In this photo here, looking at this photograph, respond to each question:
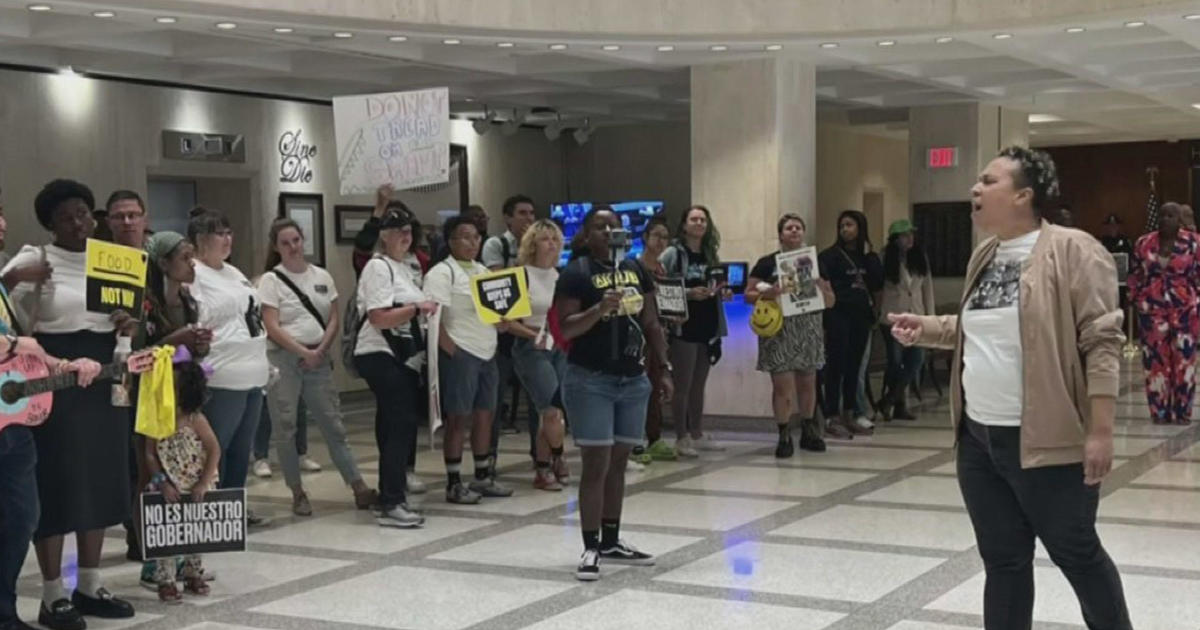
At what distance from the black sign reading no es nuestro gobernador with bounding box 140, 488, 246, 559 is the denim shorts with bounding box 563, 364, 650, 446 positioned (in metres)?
1.40

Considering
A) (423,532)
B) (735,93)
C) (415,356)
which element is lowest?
(423,532)

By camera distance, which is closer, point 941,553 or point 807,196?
point 941,553

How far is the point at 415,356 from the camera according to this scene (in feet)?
23.8

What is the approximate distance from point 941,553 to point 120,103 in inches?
322

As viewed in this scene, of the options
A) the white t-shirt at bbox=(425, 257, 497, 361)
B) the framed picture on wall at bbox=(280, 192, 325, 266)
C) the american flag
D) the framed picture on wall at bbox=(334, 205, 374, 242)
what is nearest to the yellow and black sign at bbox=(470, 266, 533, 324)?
the white t-shirt at bbox=(425, 257, 497, 361)

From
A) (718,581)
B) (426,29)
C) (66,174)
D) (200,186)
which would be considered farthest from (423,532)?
(200,186)

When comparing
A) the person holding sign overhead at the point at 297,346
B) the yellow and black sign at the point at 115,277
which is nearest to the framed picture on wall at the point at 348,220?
the person holding sign overhead at the point at 297,346

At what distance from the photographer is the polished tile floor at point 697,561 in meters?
5.29

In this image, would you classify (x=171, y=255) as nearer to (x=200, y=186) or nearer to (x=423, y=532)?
(x=423, y=532)

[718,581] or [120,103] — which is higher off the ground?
[120,103]

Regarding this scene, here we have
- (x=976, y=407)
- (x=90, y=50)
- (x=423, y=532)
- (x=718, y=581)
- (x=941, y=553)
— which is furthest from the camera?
(x=90, y=50)

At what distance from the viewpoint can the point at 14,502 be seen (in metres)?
4.91

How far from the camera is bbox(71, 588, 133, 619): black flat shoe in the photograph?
540 cm

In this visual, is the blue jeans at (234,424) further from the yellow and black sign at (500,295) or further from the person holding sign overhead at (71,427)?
the yellow and black sign at (500,295)
